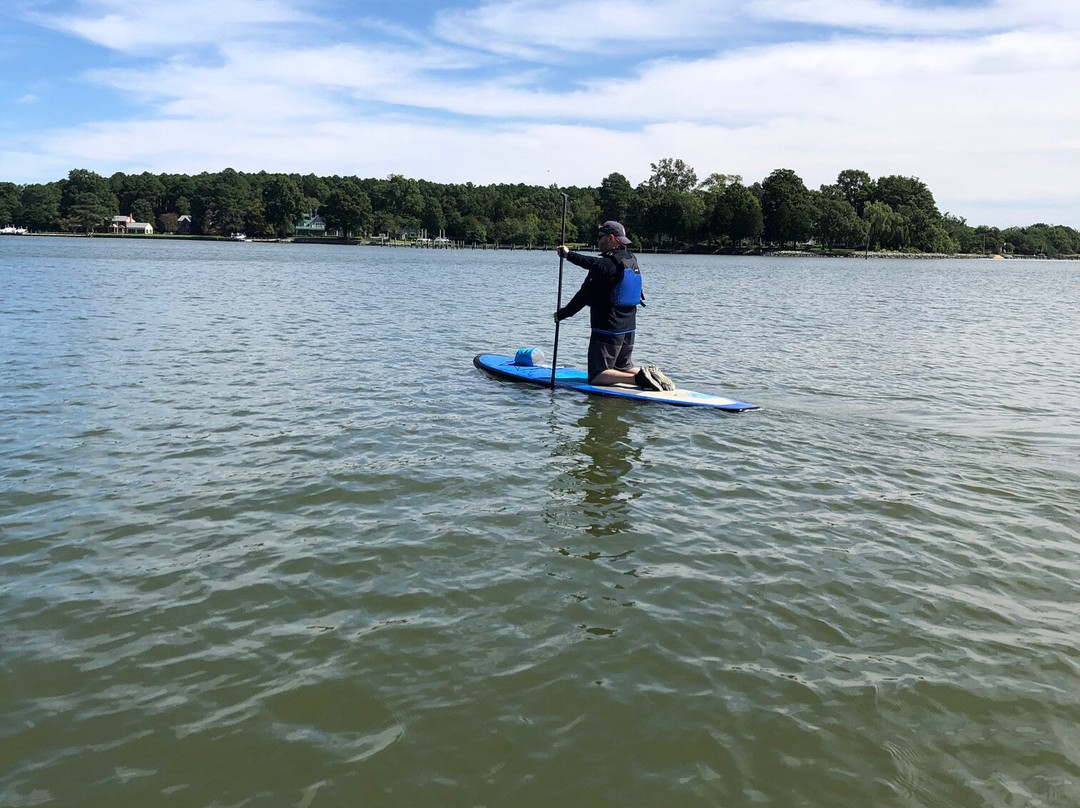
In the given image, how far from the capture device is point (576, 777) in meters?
4.54

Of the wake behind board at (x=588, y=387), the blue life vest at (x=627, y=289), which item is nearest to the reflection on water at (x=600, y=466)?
the wake behind board at (x=588, y=387)

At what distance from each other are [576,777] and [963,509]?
6479mm

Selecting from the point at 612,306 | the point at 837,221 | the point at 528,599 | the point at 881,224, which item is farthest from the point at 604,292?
the point at 881,224

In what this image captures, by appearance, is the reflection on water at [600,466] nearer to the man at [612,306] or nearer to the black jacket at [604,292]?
the man at [612,306]

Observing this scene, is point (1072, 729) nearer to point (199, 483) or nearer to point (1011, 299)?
point (199, 483)

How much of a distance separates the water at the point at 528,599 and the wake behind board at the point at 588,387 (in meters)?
0.37

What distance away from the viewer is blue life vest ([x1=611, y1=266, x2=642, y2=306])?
46.9 feet

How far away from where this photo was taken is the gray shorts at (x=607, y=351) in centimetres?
1504

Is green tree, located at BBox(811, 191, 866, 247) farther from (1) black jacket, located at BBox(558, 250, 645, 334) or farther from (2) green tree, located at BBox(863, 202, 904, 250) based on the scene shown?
(1) black jacket, located at BBox(558, 250, 645, 334)

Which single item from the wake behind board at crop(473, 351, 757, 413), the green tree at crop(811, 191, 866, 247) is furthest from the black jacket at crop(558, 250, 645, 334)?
the green tree at crop(811, 191, 866, 247)

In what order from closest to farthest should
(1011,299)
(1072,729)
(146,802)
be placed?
(146,802), (1072,729), (1011,299)

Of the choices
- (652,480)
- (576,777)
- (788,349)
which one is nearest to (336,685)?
(576,777)

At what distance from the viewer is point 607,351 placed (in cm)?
1508

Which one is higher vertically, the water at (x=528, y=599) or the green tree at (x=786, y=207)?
the green tree at (x=786, y=207)
